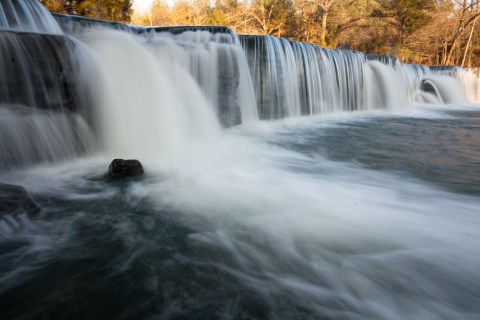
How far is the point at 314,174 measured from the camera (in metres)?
4.27

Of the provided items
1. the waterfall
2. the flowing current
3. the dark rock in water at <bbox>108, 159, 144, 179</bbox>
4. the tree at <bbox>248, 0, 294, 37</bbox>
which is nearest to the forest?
the tree at <bbox>248, 0, 294, 37</bbox>

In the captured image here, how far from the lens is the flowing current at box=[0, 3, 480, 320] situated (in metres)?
1.79

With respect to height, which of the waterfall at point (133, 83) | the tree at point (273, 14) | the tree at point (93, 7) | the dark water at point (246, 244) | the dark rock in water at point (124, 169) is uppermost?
the tree at point (273, 14)

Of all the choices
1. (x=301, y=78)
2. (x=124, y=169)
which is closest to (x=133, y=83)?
(x=124, y=169)

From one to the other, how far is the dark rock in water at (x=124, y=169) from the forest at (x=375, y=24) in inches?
862

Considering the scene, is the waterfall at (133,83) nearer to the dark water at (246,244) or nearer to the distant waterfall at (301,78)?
the distant waterfall at (301,78)

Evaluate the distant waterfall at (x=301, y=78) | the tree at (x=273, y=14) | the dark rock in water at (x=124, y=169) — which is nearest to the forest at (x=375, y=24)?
the tree at (x=273, y=14)

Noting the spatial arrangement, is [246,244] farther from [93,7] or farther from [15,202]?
[93,7]

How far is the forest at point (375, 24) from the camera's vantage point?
75.6 ft

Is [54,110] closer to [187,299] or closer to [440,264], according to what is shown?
[187,299]

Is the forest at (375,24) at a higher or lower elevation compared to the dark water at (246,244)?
higher

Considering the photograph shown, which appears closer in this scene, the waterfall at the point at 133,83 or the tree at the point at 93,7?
the waterfall at the point at 133,83

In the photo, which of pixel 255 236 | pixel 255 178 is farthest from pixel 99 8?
pixel 255 236

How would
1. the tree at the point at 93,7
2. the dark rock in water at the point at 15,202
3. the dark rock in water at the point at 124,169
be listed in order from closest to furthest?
1. the dark rock in water at the point at 15,202
2. the dark rock in water at the point at 124,169
3. the tree at the point at 93,7
